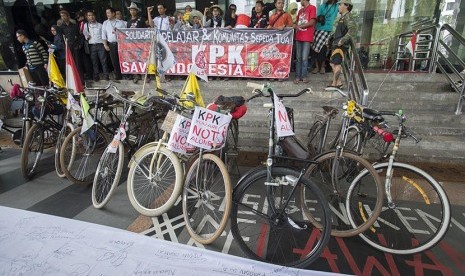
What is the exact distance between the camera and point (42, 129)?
13.1 ft

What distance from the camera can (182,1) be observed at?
29.5 feet

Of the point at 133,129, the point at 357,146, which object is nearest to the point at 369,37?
the point at 357,146

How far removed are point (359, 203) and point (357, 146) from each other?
2.21ft

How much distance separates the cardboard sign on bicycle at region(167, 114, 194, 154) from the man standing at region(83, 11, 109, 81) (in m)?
5.54

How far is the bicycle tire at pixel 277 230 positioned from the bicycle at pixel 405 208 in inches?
21.9

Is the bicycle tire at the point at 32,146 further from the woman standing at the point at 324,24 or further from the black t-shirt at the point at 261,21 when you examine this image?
the woman standing at the point at 324,24

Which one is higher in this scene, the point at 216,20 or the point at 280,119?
the point at 216,20

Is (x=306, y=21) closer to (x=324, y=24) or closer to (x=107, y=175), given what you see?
(x=324, y=24)

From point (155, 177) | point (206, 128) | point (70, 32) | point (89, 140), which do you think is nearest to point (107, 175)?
point (155, 177)

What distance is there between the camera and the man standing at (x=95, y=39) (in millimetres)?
6922

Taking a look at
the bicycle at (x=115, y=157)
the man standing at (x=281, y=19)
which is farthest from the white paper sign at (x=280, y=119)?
the man standing at (x=281, y=19)

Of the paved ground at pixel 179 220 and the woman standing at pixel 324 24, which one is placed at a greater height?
the woman standing at pixel 324 24

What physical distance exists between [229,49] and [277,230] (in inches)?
178

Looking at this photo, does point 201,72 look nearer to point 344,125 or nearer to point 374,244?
point 344,125
